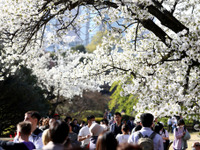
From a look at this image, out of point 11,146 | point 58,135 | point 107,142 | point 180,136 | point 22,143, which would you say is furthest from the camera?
point 180,136

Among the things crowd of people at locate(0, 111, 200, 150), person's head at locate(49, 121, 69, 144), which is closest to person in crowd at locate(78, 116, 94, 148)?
crowd of people at locate(0, 111, 200, 150)

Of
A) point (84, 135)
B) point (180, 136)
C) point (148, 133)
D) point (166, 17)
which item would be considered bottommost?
point (180, 136)

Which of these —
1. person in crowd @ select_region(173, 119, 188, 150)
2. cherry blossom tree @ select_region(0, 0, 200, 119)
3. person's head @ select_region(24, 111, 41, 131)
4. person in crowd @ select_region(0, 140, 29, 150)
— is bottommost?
person in crowd @ select_region(173, 119, 188, 150)

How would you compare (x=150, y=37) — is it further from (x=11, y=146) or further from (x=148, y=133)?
(x=11, y=146)

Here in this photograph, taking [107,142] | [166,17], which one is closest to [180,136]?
[166,17]

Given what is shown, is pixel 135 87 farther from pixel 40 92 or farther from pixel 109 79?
pixel 40 92

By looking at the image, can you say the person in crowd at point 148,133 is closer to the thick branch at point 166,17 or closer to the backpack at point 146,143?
the backpack at point 146,143

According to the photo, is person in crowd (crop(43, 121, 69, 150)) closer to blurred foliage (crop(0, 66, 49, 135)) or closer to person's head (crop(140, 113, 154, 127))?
person's head (crop(140, 113, 154, 127))

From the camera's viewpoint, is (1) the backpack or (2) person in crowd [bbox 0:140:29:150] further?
(1) the backpack

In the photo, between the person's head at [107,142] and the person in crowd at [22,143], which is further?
the person in crowd at [22,143]

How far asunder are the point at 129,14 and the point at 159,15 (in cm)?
90

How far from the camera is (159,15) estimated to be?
27.9 feet

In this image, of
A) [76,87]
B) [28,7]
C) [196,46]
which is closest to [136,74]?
[196,46]

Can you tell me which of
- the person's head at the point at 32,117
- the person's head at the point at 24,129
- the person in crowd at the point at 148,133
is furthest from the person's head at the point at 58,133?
the person's head at the point at 32,117
